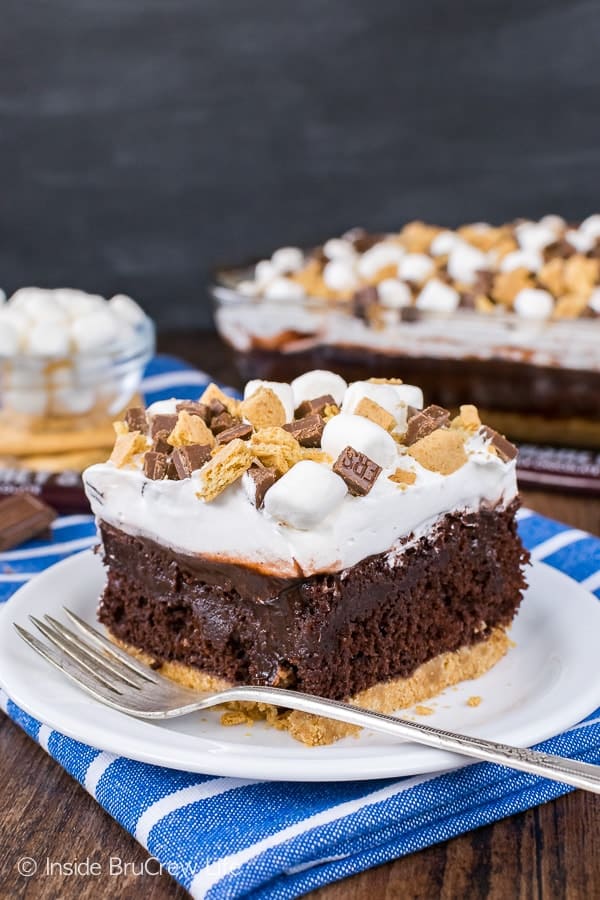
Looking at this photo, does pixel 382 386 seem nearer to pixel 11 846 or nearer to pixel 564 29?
pixel 11 846

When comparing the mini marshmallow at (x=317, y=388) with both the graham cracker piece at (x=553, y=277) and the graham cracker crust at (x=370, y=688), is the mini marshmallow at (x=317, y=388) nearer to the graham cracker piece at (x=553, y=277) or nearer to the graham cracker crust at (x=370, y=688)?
the graham cracker crust at (x=370, y=688)

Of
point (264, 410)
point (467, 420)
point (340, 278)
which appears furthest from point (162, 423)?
point (340, 278)

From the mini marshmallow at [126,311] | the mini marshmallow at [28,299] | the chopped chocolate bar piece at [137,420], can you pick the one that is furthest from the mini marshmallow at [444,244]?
the chopped chocolate bar piece at [137,420]

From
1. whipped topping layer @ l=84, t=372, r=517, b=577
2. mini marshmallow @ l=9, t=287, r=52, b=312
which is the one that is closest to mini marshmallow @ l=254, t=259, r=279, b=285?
mini marshmallow @ l=9, t=287, r=52, b=312

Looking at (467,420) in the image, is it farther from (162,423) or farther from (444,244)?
(444,244)

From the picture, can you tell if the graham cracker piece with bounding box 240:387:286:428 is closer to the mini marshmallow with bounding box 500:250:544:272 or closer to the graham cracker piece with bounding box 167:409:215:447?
the graham cracker piece with bounding box 167:409:215:447

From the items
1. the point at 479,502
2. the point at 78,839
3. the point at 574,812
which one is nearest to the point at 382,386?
the point at 479,502
